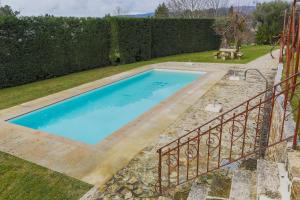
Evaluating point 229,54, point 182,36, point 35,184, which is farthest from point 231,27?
point 35,184

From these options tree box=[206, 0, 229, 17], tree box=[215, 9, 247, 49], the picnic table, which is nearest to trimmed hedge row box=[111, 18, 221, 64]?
tree box=[215, 9, 247, 49]

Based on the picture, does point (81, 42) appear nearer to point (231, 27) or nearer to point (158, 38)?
point (158, 38)

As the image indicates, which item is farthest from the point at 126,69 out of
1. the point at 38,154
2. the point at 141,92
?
the point at 38,154

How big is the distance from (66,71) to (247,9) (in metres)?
19.0

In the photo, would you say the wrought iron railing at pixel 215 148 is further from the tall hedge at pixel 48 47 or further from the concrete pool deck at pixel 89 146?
the tall hedge at pixel 48 47

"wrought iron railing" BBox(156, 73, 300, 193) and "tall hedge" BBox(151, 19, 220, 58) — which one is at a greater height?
"tall hedge" BBox(151, 19, 220, 58)

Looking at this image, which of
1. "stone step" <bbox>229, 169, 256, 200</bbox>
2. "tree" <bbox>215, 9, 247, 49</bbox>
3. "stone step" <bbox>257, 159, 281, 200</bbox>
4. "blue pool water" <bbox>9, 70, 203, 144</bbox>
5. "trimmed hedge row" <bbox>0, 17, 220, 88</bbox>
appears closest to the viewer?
"stone step" <bbox>257, 159, 281, 200</bbox>

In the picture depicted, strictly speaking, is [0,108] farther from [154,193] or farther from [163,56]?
[163,56]

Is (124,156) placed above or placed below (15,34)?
below

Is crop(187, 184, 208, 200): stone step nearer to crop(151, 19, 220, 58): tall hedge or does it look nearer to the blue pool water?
the blue pool water

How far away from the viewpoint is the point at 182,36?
20594 millimetres

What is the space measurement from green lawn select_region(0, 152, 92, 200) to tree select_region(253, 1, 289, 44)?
24.6 meters

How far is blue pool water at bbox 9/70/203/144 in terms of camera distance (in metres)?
7.56

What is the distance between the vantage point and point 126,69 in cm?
1474
